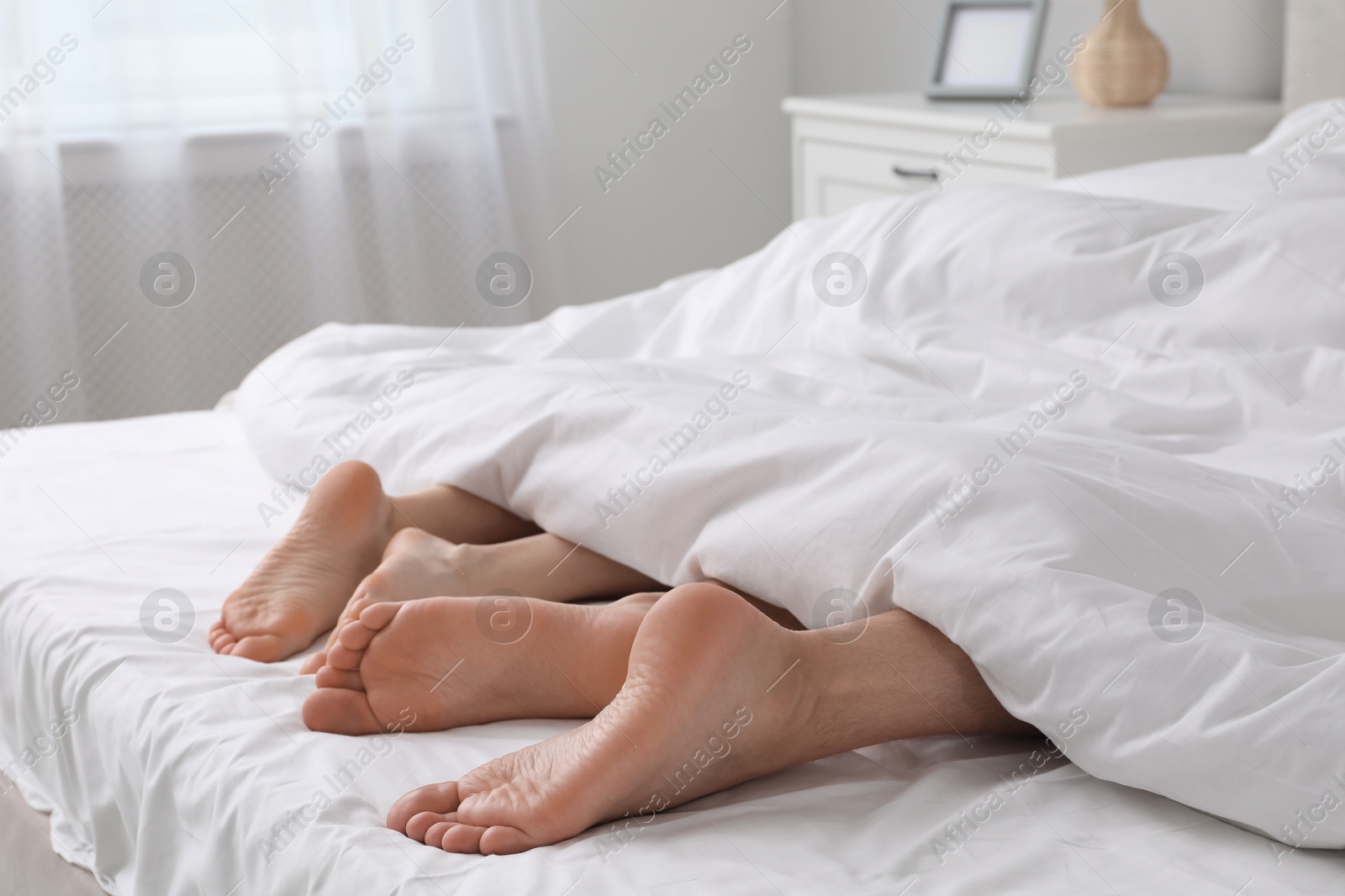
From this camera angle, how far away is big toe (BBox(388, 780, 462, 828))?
0.66 m

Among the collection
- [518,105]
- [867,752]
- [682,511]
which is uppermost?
[518,105]

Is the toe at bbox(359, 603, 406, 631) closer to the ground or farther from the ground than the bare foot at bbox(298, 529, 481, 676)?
farther from the ground

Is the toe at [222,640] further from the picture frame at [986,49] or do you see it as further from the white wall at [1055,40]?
the white wall at [1055,40]

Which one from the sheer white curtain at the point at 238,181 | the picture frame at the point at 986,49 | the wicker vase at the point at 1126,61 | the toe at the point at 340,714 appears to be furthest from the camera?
the sheer white curtain at the point at 238,181

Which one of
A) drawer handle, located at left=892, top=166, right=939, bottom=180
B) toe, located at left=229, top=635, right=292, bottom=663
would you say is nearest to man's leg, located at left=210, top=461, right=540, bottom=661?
toe, located at left=229, top=635, right=292, bottom=663

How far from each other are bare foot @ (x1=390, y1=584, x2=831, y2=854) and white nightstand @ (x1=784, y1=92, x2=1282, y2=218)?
145cm

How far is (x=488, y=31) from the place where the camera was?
9.32ft

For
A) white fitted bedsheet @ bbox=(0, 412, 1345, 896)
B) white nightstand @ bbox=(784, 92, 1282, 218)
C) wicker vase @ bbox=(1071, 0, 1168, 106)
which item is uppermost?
wicker vase @ bbox=(1071, 0, 1168, 106)

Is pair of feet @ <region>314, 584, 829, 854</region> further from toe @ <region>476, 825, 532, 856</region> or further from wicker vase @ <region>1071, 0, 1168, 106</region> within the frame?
wicker vase @ <region>1071, 0, 1168, 106</region>

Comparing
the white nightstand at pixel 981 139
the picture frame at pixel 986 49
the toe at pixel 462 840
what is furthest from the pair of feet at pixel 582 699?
the picture frame at pixel 986 49

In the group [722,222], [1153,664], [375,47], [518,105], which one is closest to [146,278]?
[375,47]

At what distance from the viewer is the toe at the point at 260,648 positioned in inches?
34.4

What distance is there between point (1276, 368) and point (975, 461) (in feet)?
1.50

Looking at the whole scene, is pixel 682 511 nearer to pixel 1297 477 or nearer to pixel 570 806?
pixel 570 806
